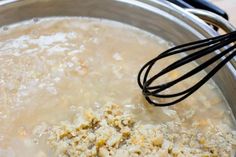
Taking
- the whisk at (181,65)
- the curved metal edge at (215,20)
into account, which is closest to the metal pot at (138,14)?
the curved metal edge at (215,20)

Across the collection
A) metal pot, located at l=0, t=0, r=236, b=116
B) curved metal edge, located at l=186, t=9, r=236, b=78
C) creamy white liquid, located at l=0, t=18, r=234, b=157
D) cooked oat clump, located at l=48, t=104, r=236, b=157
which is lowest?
cooked oat clump, located at l=48, t=104, r=236, b=157

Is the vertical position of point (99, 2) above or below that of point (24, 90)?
above

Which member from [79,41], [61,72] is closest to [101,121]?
[61,72]

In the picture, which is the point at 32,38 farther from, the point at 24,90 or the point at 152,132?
the point at 152,132

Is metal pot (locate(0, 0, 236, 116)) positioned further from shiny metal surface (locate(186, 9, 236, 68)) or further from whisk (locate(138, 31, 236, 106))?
whisk (locate(138, 31, 236, 106))

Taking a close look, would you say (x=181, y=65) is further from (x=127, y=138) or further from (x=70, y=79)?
(x=70, y=79)

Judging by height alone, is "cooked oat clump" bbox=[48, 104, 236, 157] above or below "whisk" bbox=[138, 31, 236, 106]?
below

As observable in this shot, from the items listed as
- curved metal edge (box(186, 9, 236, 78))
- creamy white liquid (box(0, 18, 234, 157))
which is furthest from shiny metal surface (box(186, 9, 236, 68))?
creamy white liquid (box(0, 18, 234, 157))
